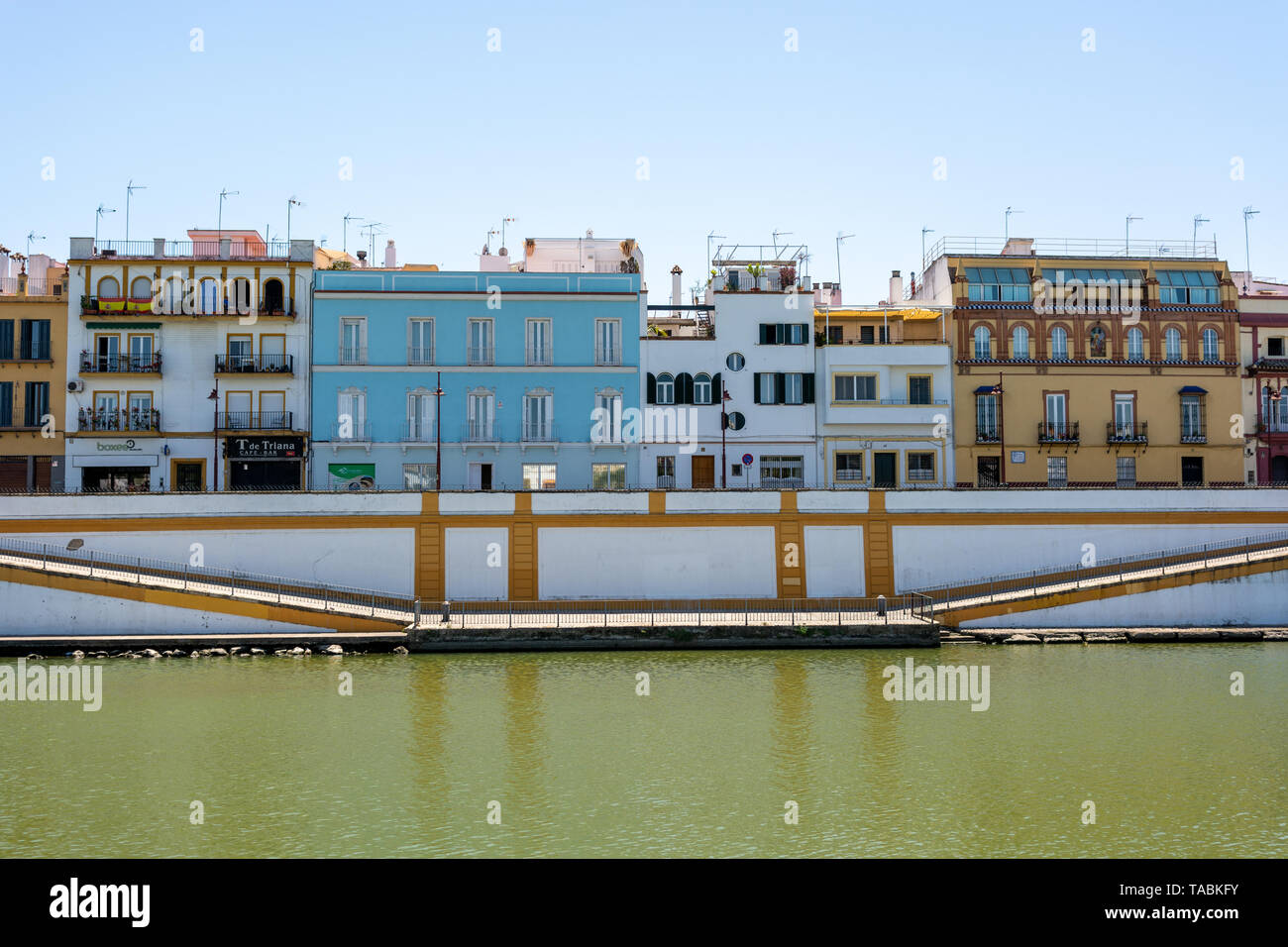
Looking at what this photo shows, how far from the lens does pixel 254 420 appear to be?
152ft

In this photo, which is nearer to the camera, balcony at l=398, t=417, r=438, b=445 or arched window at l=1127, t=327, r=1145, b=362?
balcony at l=398, t=417, r=438, b=445

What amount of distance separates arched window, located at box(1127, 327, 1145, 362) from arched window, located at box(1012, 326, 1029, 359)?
15.2 ft

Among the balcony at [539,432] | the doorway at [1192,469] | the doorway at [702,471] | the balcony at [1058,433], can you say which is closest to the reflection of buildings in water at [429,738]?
the balcony at [539,432]

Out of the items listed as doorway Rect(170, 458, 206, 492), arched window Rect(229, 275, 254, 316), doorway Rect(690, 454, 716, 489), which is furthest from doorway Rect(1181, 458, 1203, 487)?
doorway Rect(170, 458, 206, 492)

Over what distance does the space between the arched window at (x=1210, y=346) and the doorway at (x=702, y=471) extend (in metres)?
22.8

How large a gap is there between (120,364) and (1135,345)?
43496 millimetres

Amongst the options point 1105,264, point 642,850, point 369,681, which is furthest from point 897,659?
point 1105,264

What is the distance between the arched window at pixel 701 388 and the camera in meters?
47.6

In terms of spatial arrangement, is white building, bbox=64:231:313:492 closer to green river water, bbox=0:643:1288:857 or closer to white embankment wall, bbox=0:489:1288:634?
white embankment wall, bbox=0:489:1288:634

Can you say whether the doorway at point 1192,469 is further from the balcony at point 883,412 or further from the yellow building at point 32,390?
the yellow building at point 32,390

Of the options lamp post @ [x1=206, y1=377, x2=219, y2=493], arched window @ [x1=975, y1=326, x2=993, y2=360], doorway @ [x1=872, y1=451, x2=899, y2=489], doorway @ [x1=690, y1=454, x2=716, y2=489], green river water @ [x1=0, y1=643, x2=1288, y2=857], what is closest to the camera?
green river water @ [x1=0, y1=643, x2=1288, y2=857]

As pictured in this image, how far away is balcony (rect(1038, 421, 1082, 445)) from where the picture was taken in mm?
48656

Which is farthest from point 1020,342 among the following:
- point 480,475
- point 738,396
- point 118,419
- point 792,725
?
point 118,419

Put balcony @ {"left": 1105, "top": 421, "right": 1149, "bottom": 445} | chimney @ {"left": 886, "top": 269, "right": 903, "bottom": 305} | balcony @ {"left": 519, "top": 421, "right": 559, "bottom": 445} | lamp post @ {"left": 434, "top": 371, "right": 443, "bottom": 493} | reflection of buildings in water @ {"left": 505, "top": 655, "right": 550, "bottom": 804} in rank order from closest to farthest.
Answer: reflection of buildings in water @ {"left": 505, "top": 655, "right": 550, "bottom": 804} → lamp post @ {"left": 434, "top": 371, "right": 443, "bottom": 493} → balcony @ {"left": 519, "top": 421, "right": 559, "bottom": 445} → balcony @ {"left": 1105, "top": 421, "right": 1149, "bottom": 445} → chimney @ {"left": 886, "top": 269, "right": 903, "bottom": 305}
